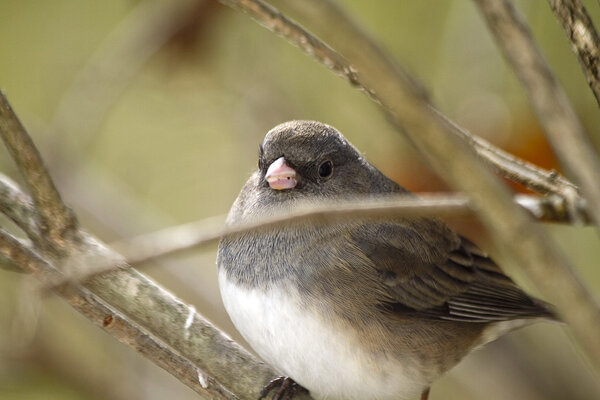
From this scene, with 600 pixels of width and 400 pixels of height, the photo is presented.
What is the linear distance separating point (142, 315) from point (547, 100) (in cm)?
115

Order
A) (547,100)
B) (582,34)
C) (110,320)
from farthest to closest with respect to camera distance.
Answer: (110,320) < (582,34) < (547,100)

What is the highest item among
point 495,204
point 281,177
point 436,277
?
point 281,177

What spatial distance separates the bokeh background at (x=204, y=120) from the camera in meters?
2.73

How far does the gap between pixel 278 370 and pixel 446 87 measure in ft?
5.66

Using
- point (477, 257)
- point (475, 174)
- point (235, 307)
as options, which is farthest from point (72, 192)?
point (475, 174)

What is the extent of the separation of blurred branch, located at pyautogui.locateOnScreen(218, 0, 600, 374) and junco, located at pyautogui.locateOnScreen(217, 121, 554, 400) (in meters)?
1.04

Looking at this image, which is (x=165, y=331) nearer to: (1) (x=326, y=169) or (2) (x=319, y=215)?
(1) (x=326, y=169)

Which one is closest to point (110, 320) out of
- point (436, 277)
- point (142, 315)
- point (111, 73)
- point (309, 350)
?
point (142, 315)

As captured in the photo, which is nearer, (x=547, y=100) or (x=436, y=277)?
(x=547, y=100)

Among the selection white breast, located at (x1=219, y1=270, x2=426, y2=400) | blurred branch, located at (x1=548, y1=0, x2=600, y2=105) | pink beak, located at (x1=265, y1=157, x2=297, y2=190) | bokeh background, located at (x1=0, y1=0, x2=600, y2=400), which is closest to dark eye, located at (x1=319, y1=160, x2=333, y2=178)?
pink beak, located at (x1=265, y1=157, x2=297, y2=190)

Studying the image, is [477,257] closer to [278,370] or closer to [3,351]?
[278,370]

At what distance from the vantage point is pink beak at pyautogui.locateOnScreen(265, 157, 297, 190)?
2107mm

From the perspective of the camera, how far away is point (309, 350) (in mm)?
1906

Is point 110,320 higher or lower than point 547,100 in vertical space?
higher
